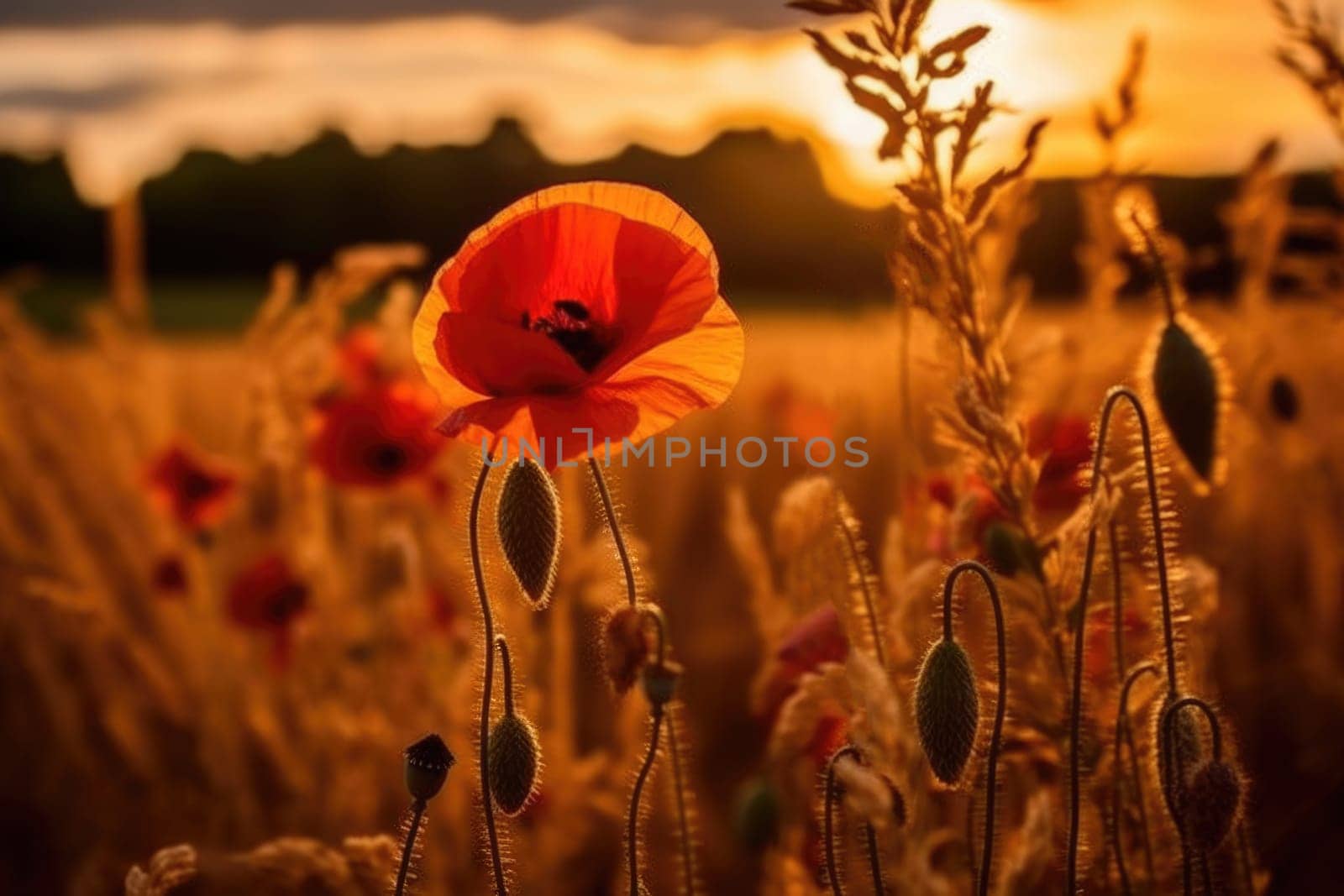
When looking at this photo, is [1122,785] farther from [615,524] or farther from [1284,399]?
[1284,399]

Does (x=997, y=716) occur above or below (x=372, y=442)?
below

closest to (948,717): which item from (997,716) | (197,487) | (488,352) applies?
(997,716)

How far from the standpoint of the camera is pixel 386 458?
2.54 meters

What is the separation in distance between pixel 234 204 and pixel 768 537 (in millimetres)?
41713

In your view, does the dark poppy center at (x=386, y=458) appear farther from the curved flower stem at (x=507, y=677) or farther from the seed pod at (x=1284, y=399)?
the curved flower stem at (x=507, y=677)

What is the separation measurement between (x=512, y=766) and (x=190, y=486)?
1.94m

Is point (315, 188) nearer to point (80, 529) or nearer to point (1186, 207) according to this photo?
point (1186, 207)

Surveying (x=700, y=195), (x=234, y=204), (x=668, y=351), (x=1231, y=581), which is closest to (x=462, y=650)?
(x=1231, y=581)

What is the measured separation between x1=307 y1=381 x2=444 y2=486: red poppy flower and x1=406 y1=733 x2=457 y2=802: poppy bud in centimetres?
157

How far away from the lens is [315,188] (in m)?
44.1

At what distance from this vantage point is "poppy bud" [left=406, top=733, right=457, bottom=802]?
3.08 ft

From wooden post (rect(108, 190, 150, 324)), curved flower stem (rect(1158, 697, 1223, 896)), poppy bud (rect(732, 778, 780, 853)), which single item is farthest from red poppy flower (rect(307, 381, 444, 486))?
curved flower stem (rect(1158, 697, 1223, 896))

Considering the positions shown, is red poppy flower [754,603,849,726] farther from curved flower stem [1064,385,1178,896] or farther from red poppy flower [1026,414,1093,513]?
red poppy flower [1026,414,1093,513]

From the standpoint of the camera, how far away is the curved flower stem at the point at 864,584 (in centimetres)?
113
